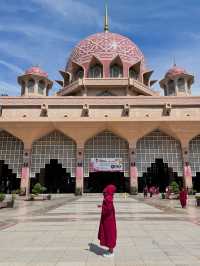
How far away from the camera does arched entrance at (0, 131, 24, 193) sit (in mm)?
29312

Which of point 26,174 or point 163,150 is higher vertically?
point 163,150

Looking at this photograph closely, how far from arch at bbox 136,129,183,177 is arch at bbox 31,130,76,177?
6.98m

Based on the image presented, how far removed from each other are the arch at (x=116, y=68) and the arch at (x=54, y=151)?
1320 centimetres

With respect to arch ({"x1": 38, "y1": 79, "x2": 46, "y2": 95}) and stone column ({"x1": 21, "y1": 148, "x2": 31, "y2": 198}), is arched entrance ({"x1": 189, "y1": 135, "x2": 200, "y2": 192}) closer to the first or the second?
stone column ({"x1": 21, "y1": 148, "x2": 31, "y2": 198})

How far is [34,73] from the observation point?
3709 centimetres

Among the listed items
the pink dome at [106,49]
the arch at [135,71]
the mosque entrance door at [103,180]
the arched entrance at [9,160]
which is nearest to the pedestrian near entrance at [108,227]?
the arched entrance at [9,160]

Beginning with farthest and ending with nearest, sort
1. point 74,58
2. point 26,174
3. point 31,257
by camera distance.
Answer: point 74,58
point 26,174
point 31,257

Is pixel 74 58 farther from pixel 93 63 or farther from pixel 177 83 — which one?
pixel 177 83

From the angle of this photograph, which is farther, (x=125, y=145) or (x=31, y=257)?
(x=125, y=145)

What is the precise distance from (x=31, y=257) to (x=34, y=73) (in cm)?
3485

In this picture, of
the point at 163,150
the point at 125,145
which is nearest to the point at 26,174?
the point at 125,145

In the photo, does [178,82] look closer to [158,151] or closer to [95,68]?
[95,68]

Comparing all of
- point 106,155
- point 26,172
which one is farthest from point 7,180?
point 106,155

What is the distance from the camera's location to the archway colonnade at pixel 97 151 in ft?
94.5
